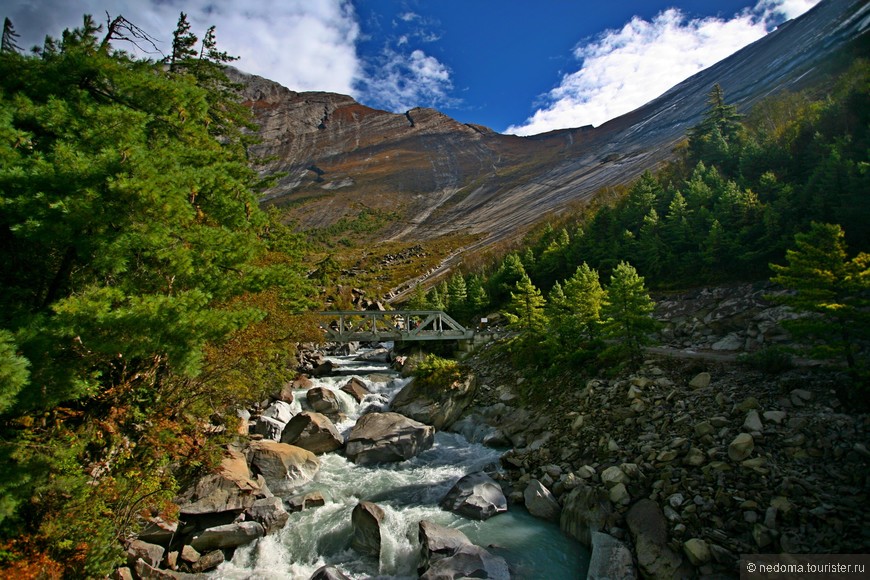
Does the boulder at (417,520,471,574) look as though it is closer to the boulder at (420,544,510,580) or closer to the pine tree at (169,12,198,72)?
the boulder at (420,544,510,580)

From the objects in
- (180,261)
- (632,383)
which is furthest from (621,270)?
(180,261)

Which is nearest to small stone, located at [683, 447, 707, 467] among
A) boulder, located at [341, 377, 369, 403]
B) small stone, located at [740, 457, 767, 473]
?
small stone, located at [740, 457, 767, 473]

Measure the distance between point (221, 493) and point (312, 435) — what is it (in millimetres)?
6211

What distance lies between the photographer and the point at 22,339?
7.18 m

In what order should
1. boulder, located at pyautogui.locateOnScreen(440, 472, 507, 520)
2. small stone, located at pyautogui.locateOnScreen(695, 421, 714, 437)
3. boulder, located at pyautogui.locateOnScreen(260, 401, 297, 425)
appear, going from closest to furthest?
1. small stone, located at pyautogui.locateOnScreen(695, 421, 714, 437)
2. boulder, located at pyautogui.locateOnScreen(440, 472, 507, 520)
3. boulder, located at pyautogui.locateOnScreen(260, 401, 297, 425)

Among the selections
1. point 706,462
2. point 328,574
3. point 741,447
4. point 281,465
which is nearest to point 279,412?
point 281,465

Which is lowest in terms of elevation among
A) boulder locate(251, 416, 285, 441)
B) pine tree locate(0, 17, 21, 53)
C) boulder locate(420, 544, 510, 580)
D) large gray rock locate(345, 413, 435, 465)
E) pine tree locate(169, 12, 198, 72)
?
boulder locate(420, 544, 510, 580)

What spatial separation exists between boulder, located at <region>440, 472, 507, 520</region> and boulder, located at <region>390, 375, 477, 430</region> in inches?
285

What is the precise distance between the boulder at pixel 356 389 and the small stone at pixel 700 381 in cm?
1841

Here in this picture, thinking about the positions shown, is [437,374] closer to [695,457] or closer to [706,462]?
[695,457]

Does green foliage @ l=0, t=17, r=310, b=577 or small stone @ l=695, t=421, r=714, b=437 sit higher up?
green foliage @ l=0, t=17, r=310, b=577

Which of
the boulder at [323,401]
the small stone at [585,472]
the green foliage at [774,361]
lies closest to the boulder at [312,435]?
the boulder at [323,401]

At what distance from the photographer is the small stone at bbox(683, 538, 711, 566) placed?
9422 mm

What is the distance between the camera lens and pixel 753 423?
12000mm
